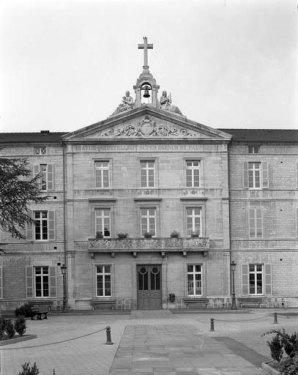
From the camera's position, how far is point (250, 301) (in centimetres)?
4150

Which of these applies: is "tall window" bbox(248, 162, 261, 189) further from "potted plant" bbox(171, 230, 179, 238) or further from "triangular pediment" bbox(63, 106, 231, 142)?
"potted plant" bbox(171, 230, 179, 238)

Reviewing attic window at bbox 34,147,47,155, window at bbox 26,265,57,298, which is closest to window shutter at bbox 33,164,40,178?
attic window at bbox 34,147,47,155

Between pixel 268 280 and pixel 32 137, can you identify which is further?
pixel 32 137

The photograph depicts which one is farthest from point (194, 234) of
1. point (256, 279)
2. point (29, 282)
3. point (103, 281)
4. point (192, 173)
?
point (29, 282)

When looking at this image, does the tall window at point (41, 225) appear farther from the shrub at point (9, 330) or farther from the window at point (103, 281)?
the shrub at point (9, 330)

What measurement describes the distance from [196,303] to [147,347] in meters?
19.7

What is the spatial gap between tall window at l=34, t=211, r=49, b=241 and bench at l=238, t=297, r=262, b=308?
1250cm

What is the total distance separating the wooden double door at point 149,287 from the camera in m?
41.2

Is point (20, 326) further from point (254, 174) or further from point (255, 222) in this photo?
point (254, 174)

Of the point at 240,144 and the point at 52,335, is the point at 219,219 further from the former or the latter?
the point at 52,335

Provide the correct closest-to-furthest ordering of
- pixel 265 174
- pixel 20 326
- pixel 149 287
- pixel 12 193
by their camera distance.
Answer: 1. pixel 20 326
2. pixel 12 193
3. pixel 149 287
4. pixel 265 174

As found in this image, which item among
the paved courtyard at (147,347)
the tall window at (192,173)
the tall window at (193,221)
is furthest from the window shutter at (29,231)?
the tall window at (192,173)

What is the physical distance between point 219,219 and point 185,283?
439cm

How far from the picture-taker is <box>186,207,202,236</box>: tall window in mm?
41656
